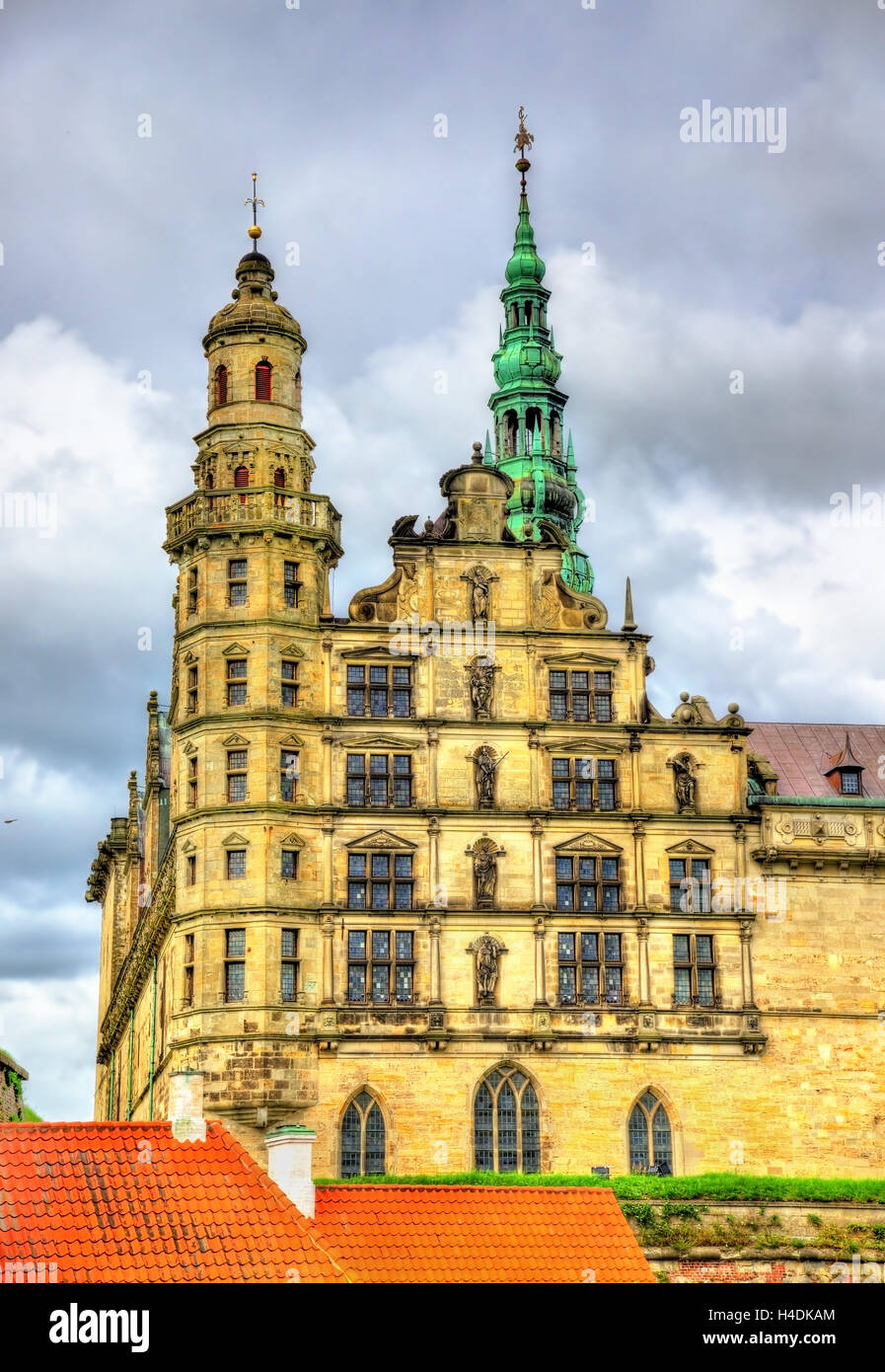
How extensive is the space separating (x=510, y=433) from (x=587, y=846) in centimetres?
2588

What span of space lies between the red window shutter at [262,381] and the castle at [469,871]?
0.07m

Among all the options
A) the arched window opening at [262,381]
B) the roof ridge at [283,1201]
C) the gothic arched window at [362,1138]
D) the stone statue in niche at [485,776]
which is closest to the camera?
the roof ridge at [283,1201]

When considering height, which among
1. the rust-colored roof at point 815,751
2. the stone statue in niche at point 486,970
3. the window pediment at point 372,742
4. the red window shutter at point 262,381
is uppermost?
the red window shutter at point 262,381

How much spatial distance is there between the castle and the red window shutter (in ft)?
0.22

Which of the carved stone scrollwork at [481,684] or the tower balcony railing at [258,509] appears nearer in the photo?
the carved stone scrollwork at [481,684]

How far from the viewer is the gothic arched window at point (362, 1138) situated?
5853 cm

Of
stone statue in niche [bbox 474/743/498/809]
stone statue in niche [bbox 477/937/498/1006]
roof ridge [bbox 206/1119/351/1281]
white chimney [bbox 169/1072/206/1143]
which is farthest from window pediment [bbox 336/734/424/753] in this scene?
roof ridge [bbox 206/1119/351/1281]

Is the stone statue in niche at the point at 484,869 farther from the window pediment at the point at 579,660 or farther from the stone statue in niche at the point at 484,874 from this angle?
the window pediment at the point at 579,660

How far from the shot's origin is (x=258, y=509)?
63.6 meters

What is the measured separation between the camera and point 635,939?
6197 cm

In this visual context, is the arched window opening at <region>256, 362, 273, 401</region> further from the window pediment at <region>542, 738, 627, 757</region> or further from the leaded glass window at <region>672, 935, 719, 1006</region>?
the leaded glass window at <region>672, 935, 719, 1006</region>

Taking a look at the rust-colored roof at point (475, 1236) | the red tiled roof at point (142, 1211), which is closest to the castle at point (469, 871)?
the rust-colored roof at point (475, 1236)

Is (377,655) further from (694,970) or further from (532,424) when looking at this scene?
(532,424)
